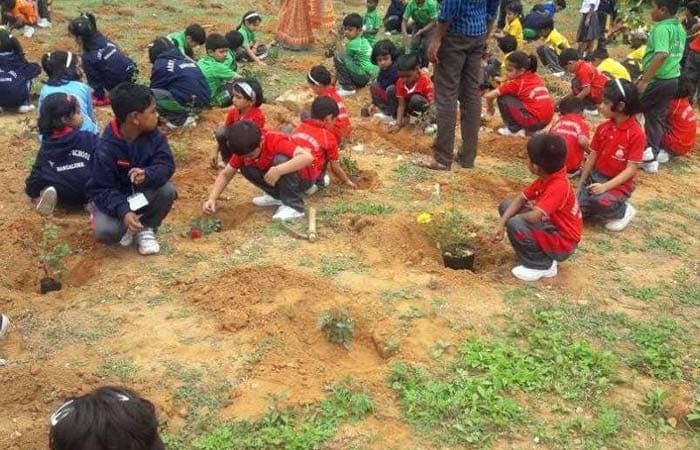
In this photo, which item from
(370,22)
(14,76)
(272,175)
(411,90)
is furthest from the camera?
(370,22)

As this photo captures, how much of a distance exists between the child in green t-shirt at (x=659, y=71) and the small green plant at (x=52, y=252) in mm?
5349

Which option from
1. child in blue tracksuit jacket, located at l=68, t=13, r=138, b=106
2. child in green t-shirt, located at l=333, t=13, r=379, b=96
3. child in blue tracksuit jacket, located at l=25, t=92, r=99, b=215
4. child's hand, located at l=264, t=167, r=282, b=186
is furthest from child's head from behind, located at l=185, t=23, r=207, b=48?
child's hand, located at l=264, t=167, r=282, b=186

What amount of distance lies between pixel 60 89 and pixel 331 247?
3.33 m

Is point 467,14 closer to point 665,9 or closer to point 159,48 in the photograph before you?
point 665,9

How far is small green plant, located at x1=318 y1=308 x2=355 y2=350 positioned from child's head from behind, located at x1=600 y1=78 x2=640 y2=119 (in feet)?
9.79

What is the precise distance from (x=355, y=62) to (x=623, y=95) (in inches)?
188

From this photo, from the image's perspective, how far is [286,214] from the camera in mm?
5340

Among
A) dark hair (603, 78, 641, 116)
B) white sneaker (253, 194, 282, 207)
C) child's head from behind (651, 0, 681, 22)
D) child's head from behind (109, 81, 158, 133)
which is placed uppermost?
child's head from behind (651, 0, 681, 22)

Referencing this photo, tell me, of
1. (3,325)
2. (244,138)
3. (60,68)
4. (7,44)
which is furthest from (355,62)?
(3,325)

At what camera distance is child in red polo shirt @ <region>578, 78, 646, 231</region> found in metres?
5.32

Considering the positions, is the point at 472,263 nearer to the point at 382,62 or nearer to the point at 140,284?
the point at 140,284

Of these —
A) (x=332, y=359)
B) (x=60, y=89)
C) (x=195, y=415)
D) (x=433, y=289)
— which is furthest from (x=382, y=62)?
(x=195, y=415)

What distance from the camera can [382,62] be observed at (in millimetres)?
8188

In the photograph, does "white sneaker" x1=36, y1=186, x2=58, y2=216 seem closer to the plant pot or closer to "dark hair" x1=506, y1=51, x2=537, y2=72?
the plant pot
